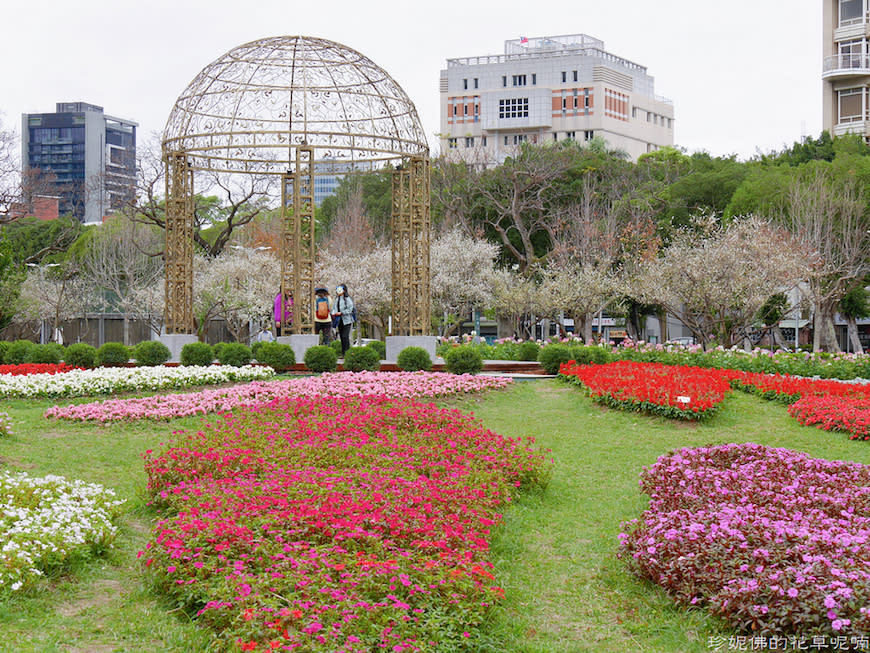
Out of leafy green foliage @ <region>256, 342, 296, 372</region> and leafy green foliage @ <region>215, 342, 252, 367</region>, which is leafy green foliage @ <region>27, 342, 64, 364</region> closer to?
leafy green foliage @ <region>215, 342, 252, 367</region>

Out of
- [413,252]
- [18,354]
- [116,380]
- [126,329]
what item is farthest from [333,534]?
[126,329]

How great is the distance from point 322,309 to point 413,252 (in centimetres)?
212

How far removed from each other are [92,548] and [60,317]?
3493 centimetres

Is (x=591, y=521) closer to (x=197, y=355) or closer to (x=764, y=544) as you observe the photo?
(x=764, y=544)

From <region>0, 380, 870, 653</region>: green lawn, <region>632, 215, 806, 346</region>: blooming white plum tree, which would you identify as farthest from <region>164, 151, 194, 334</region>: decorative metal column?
<region>632, 215, 806, 346</region>: blooming white plum tree

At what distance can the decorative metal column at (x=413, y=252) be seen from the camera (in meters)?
18.2

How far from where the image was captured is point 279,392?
12.5m

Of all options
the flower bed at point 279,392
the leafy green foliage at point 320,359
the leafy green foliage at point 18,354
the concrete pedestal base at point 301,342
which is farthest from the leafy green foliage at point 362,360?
the leafy green foliage at point 18,354

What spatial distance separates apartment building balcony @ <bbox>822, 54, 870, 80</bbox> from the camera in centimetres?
4206

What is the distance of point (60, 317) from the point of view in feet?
125

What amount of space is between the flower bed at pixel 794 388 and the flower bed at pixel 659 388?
0.48 meters

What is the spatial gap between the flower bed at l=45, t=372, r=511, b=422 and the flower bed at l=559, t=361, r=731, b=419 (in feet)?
5.69

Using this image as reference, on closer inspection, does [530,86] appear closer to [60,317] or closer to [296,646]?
[60,317]

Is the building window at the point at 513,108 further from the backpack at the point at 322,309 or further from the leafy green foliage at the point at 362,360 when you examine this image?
the leafy green foliage at the point at 362,360
